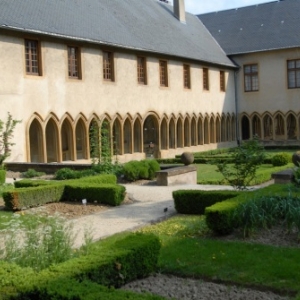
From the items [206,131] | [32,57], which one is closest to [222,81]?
[206,131]

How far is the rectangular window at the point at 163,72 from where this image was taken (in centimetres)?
2688

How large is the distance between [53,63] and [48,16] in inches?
76.9

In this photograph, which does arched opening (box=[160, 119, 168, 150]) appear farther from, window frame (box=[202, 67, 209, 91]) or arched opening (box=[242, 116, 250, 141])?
arched opening (box=[242, 116, 250, 141])

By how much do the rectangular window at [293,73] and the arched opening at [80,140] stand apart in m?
15.7

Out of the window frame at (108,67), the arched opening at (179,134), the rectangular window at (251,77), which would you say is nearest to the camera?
the window frame at (108,67)

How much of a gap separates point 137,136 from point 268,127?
1174 cm

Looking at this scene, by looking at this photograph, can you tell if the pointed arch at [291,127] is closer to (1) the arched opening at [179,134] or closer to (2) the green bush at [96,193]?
(1) the arched opening at [179,134]

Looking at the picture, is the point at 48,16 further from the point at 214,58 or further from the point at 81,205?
the point at 214,58

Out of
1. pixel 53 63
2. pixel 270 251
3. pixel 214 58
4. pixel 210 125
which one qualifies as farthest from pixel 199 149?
pixel 270 251

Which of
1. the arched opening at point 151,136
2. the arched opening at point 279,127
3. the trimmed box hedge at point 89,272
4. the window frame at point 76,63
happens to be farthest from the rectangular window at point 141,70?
the trimmed box hedge at point 89,272

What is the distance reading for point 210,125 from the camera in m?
32.0

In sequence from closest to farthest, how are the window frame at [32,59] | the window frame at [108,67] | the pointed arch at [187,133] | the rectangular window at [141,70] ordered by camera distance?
the window frame at [32,59] < the window frame at [108,67] < the rectangular window at [141,70] < the pointed arch at [187,133]

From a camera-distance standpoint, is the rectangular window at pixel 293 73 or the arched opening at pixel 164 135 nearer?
the arched opening at pixel 164 135

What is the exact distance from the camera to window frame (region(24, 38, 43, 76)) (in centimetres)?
1920
